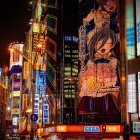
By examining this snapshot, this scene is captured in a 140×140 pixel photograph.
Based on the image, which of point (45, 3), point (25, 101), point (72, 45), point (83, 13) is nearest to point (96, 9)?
point (83, 13)

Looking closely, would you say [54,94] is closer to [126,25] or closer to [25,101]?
[25,101]

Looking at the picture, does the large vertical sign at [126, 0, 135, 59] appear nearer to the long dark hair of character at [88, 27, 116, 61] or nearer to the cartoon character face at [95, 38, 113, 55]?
the long dark hair of character at [88, 27, 116, 61]

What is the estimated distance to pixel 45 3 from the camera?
93.8m

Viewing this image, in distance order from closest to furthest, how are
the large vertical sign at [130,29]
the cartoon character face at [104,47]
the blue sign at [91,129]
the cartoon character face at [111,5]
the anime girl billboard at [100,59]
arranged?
the large vertical sign at [130,29]
the blue sign at [91,129]
the anime girl billboard at [100,59]
the cartoon character face at [104,47]
the cartoon character face at [111,5]

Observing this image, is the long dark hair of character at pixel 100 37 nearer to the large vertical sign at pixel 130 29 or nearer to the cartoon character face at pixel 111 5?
the cartoon character face at pixel 111 5

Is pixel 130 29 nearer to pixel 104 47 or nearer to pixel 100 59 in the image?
pixel 104 47

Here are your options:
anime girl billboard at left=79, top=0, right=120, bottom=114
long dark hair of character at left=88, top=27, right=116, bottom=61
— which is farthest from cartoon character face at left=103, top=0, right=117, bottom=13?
long dark hair of character at left=88, top=27, right=116, bottom=61

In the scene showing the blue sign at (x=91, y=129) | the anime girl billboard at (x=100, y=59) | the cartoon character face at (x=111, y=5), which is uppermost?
the cartoon character face at (x=111, y=5)

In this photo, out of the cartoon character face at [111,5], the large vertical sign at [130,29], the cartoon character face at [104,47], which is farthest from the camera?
the cartoon character face at [111,5]

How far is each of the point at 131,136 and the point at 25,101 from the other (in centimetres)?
8109

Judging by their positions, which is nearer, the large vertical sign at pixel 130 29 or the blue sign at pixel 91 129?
the large vertical sign at pixel 130 29

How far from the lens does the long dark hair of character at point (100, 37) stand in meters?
43.8

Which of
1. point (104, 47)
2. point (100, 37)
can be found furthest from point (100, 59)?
point (100, 37)

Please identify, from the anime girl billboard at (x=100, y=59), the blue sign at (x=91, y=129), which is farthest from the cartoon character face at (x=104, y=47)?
the blue sign at (x=91, y=129)
